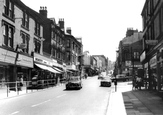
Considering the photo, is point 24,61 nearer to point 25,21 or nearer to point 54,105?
point 25,21

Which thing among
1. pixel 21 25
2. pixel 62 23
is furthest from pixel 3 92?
pixel 62 23

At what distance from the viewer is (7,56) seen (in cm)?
2202

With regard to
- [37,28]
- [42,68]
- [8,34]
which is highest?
[37,28]

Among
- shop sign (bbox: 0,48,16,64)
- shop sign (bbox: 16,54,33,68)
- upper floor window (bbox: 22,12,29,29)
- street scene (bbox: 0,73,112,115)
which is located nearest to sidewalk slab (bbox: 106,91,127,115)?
street scene (bbox: 0,73,112,115)

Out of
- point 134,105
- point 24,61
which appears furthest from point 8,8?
point 134,105

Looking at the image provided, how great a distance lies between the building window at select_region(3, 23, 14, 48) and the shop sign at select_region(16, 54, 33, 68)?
2113 millimetres

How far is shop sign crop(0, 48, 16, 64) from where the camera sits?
21.0 metres

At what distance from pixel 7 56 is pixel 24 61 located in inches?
179

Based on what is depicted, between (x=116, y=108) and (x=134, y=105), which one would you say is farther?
(x=134, y=105)

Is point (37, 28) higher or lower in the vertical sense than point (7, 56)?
higher

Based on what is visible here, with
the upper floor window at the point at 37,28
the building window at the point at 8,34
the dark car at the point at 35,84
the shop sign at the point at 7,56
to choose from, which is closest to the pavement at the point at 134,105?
the dark car at the point at 35,84

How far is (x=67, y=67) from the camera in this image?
5588 centimetres

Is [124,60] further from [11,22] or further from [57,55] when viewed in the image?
[11,22]

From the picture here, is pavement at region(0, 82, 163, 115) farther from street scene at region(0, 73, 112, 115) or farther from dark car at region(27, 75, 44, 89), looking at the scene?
dark car at region(27, 75, 44, 89)
